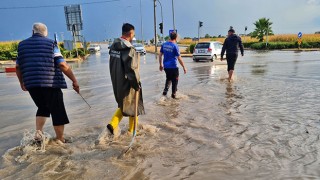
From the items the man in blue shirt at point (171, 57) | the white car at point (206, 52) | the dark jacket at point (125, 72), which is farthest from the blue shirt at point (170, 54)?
the white car at point (206, 52)

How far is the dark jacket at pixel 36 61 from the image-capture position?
4445mm

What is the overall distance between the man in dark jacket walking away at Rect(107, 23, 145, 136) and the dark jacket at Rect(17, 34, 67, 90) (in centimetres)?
88

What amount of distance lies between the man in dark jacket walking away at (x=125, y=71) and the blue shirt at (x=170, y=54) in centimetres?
328

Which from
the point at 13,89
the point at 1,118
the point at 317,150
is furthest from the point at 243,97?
the point at 13,89

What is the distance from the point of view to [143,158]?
4242 millimetres

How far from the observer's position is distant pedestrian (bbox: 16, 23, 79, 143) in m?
4.45

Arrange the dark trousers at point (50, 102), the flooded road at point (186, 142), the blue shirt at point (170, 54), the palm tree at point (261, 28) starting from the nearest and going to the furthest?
the flooded road at point (186, 142) < the dark trousers at point (50, 102) < the blue shirt at point (170, 54) < the palm tree at point (261, 28)

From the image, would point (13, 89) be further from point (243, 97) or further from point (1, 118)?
point (243, 97)

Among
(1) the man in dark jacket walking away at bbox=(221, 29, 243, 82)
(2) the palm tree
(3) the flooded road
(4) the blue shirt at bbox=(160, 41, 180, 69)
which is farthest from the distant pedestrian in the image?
(2) the palm tree

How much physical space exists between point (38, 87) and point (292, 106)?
537 centimetres

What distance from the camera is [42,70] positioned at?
4480 mm

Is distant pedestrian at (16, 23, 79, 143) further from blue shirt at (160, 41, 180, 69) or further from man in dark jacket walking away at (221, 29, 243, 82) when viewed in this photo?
man in dark jacket walking away at (221, 29, 243, 82)

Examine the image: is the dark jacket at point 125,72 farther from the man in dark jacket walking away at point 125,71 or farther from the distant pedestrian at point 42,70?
the distant pedestrian at point 42,70

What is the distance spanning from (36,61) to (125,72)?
4.15 feet
